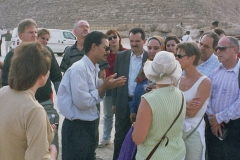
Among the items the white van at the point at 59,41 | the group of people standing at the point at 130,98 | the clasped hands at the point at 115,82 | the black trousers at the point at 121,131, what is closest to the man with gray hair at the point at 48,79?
the group of people standing at the point at 130,98

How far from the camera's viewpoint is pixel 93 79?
3.73m

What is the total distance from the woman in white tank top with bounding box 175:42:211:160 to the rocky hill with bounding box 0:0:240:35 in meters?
42.9

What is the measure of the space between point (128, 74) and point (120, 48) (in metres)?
1.21

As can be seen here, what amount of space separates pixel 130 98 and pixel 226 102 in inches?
50.5

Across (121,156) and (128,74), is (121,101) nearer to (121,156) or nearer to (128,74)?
(128,74)

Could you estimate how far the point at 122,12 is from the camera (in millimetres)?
57688

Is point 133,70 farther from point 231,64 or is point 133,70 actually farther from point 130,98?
point 231,64

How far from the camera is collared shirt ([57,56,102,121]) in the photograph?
3.51 metres

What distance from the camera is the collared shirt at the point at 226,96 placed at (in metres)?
3.83

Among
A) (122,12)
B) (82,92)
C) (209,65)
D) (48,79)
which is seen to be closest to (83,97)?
(82,92)

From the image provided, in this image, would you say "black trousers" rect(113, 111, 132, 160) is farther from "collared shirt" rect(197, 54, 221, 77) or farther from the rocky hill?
the rocky hill

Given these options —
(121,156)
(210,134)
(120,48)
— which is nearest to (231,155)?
(210,134)

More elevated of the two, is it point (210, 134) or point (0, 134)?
point (0, 134)

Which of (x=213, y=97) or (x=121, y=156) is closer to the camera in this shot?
(x=121, y=156)
